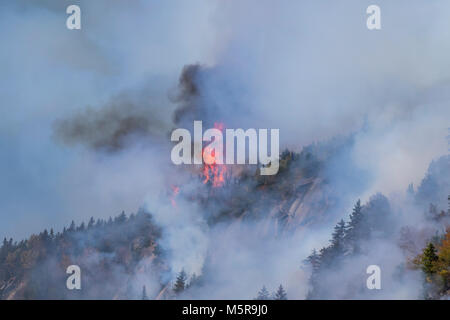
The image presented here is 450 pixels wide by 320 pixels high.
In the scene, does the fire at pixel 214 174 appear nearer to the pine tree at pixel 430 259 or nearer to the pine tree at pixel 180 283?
the pine tree at pixel 180 283

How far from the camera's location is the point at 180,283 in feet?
145

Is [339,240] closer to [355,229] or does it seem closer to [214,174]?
[355,229]

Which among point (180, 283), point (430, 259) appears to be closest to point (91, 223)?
point (180, 283)

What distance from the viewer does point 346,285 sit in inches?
1371

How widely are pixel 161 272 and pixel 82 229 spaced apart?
8.68 meters

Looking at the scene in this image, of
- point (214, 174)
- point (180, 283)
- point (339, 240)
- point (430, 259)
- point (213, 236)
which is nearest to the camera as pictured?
point (430, 259)

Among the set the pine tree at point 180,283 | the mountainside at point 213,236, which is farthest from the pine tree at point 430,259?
the pine tree at point 180,283

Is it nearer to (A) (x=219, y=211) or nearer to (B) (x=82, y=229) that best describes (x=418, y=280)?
(A) (x=219, y=211)

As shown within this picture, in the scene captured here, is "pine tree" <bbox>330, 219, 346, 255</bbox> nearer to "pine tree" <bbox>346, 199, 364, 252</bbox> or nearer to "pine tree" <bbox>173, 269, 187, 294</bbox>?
"pine tree" <bbox>346, 199, 364, 252</bbox>

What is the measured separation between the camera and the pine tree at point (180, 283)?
4306 cm

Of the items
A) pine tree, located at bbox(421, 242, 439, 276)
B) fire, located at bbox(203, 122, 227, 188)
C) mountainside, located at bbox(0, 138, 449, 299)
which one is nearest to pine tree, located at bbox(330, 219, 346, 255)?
mountainside, located at bbox(0, 138, 449, 299)

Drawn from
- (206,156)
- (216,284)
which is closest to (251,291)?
(216,284)

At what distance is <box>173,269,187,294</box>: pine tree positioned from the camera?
43062 millimetres
